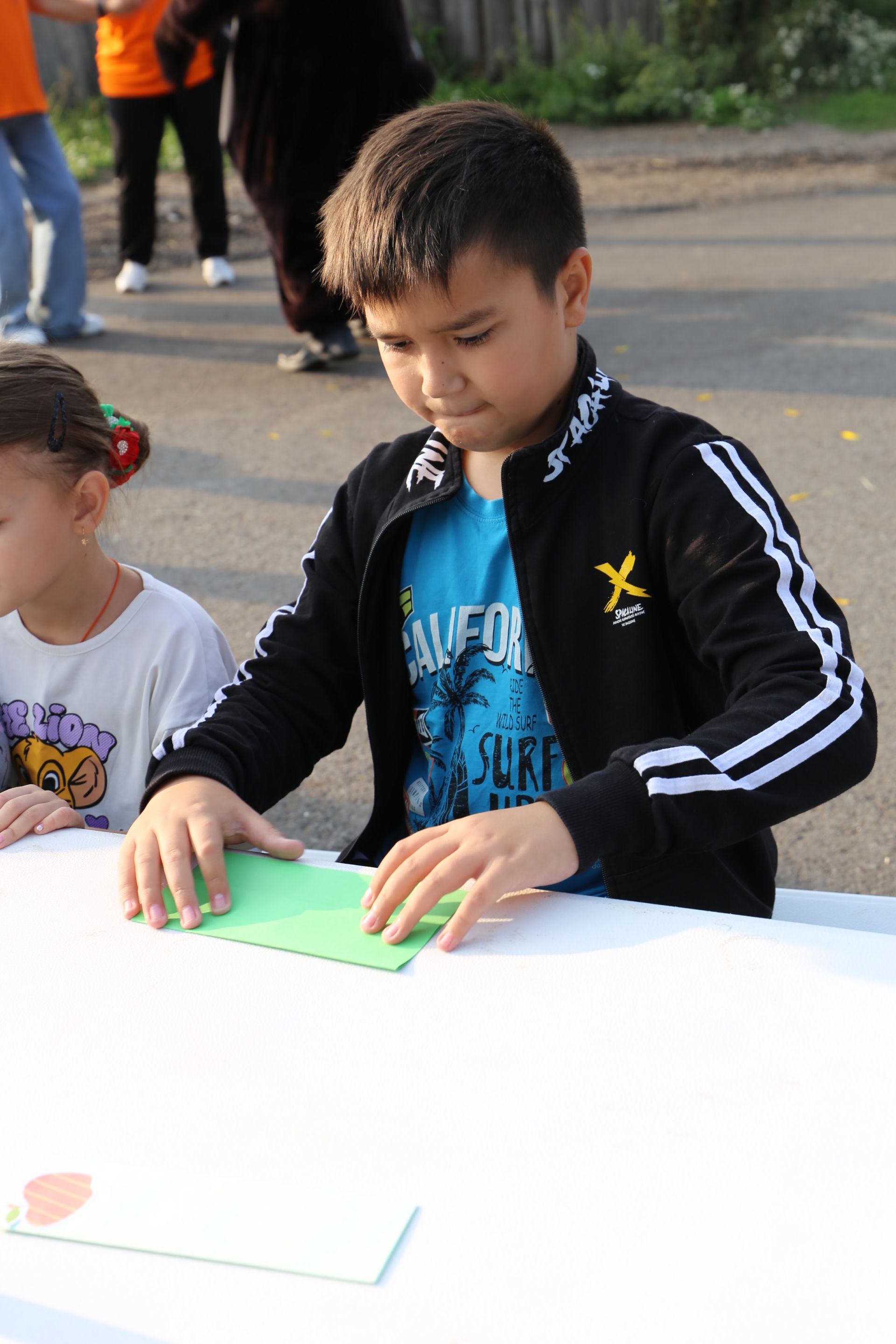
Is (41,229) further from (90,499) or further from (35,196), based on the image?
(90,499)

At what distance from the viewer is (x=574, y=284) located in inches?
60.8

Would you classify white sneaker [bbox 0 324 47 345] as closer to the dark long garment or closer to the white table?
the dark long garment

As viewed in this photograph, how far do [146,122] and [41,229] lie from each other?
3.12ft

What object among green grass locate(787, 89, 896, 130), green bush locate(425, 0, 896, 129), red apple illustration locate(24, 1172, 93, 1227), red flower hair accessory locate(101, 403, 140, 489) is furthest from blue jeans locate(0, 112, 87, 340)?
green grass locate(787, 89, 896, 130)

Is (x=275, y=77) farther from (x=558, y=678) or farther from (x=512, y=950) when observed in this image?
(x=512, y=950)

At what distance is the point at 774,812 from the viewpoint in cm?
121

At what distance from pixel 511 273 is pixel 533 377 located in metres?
0.12

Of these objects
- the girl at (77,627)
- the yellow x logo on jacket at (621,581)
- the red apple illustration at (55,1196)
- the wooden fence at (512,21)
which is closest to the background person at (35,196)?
the girl at (77,627)

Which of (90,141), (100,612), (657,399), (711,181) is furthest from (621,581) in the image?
(90,141)

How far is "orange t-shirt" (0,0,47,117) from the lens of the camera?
17.5 feet

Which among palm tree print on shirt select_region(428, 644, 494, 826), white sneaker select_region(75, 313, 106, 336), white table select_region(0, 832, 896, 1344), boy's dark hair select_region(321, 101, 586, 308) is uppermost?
boy's dark hair select_region(321, 101, 586, 308)

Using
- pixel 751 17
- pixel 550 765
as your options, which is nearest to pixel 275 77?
pixel 550 765

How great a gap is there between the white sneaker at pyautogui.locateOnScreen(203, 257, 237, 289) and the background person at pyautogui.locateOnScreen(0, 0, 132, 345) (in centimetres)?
109

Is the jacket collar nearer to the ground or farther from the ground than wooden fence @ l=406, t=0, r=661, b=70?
nearer to the ground
